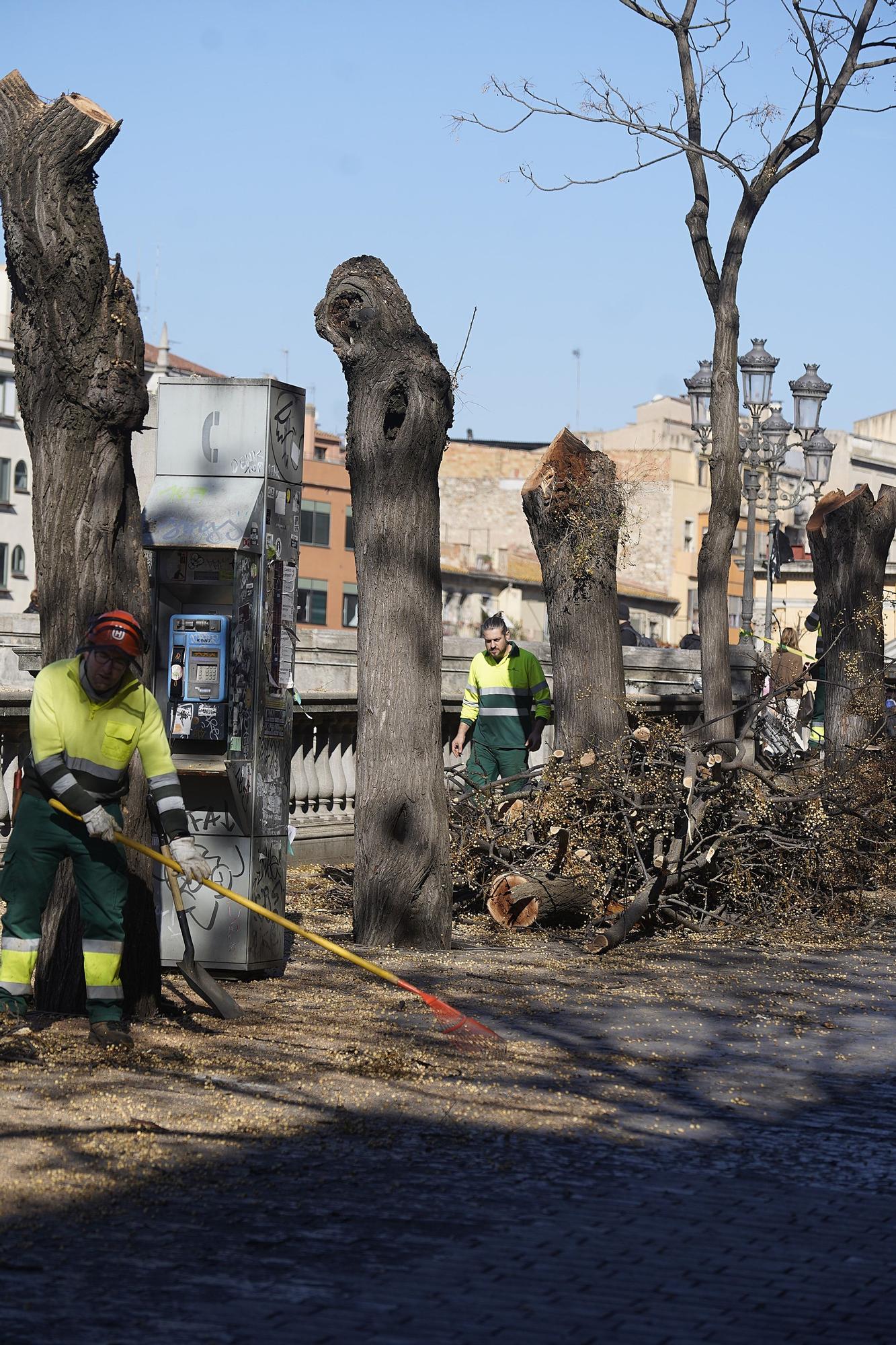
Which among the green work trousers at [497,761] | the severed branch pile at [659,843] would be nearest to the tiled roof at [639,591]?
the green work trousers at [497,761]

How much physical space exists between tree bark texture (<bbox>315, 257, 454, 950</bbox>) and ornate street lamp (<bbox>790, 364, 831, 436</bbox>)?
1461 cm

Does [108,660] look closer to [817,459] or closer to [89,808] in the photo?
[89,808]

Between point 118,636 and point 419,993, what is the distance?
1.97 m

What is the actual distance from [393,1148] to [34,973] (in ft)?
8.80

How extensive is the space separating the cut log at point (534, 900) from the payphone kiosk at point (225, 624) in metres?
2.51

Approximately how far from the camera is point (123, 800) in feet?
26.9

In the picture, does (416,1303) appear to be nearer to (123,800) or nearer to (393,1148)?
(393,1148)

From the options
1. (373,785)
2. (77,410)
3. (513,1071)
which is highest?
(77,410)

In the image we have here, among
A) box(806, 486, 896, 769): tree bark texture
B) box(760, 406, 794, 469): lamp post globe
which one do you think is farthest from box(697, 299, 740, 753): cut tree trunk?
box(760, 406, 794, 469): lamp post globe

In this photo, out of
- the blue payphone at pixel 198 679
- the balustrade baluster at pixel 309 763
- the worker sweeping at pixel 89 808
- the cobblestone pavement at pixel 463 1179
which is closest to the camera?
the cobblestone pavement at pixel 463 1179

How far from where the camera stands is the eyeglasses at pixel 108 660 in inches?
297

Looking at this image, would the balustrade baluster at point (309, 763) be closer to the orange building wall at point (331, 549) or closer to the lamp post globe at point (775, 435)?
the lamp post globe at point (775, 435)

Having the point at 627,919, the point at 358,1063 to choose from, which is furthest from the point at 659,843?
the point at 358,1063

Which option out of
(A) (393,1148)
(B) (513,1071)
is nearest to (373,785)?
(B) (513,1071)
